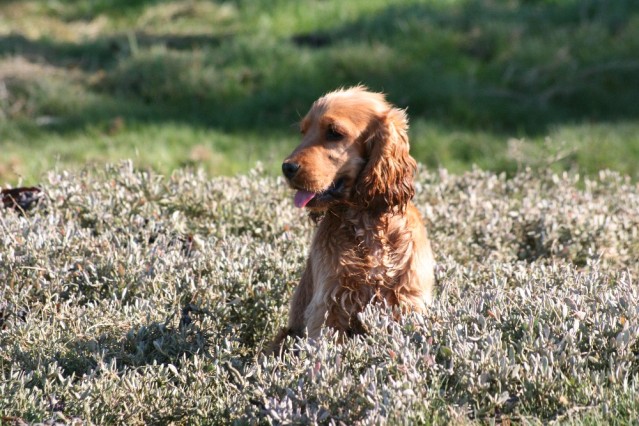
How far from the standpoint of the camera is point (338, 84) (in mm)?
10398

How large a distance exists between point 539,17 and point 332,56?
3185mm

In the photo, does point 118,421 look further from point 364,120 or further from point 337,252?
point 364,120

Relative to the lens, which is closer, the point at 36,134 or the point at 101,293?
the point at 101,293

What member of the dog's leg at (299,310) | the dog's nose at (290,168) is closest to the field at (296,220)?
A: the dog's leg at (299,310)

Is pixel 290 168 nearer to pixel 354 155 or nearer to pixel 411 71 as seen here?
pixel 354 155

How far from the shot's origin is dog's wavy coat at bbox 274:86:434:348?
161 inches

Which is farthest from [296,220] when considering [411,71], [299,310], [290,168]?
[411,71]

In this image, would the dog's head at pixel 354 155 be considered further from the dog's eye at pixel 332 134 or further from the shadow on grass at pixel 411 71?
the shadow on grass at pixel 411 71

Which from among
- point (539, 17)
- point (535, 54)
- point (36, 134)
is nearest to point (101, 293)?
point (36, 134)

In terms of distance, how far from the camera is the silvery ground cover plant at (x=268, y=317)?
11.1 ft

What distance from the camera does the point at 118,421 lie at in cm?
361

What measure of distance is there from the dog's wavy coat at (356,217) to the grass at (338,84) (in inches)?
146

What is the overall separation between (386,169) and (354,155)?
0.18 m

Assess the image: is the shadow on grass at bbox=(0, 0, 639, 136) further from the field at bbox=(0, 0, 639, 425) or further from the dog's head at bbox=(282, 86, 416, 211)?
the dog's head at bbox=(282, 86, 416, 211)
